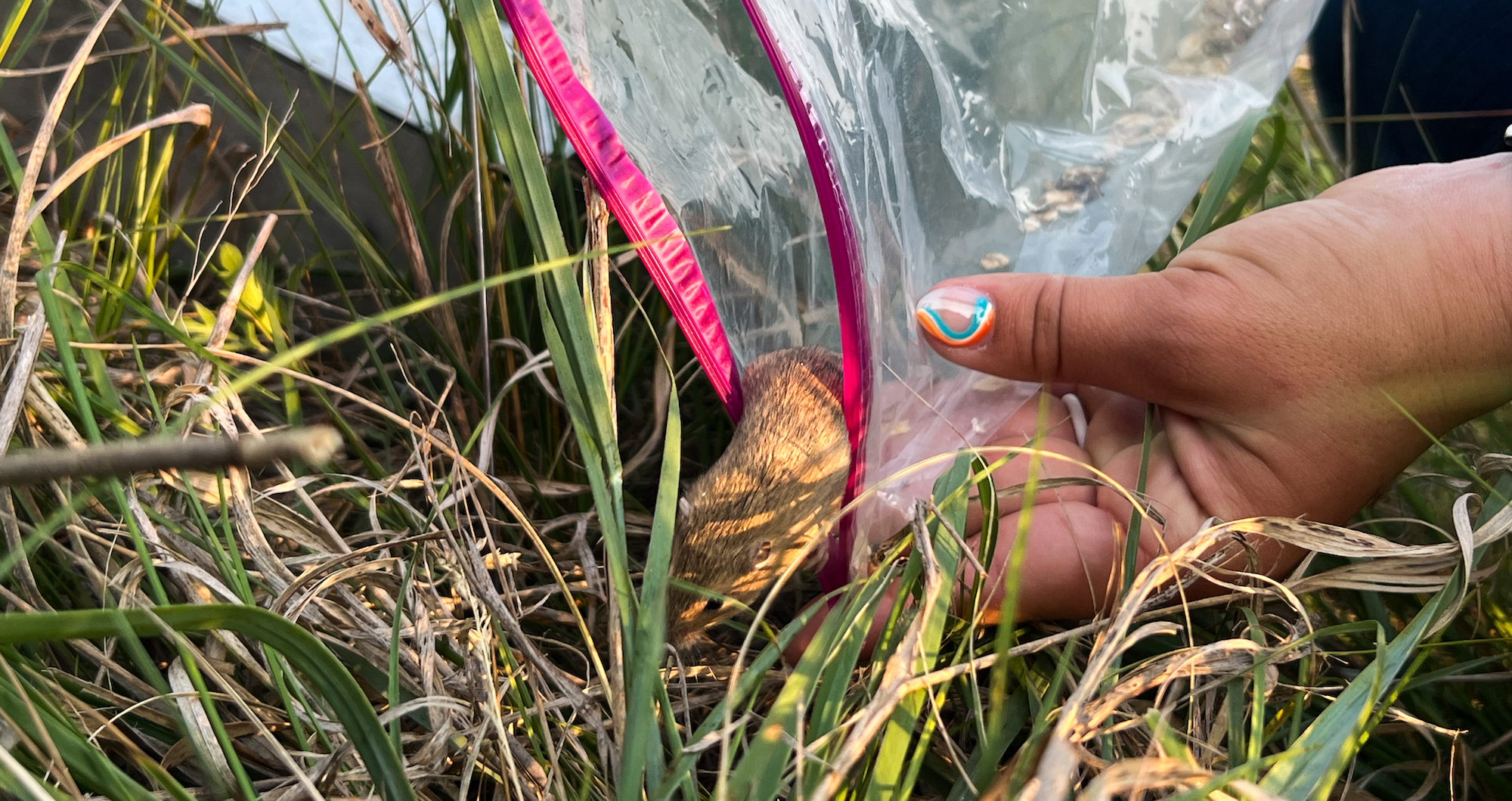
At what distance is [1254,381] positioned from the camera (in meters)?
1.16

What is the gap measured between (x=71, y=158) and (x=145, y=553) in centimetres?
111

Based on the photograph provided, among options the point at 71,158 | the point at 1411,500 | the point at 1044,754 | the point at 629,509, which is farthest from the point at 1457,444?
the point at 71,158

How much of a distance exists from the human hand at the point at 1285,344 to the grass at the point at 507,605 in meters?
0.11

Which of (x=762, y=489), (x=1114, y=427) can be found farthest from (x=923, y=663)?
(x=1114, y=427)

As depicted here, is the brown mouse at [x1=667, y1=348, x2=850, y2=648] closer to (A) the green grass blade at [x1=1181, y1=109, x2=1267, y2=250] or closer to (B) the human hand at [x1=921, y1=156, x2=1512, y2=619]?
(B) the human hand at [x1=921, y1=156, x2=1512, y2=619]

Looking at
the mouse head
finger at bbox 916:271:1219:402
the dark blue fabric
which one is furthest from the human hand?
the dark blue fabric

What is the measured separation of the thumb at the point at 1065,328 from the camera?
1165 mm

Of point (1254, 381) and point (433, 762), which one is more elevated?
point (433, 762)

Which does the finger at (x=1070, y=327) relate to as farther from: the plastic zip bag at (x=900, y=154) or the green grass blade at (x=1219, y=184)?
the green grass blade at (x=1219, y=184)

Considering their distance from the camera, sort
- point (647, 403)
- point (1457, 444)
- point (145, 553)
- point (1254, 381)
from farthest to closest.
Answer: point (647, 403) < point (1457, 444) < point (1254, 381) < point (145, 553)

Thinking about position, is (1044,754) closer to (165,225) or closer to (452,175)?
(165,225)

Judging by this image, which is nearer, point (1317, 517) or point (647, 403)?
point (1317, 517)

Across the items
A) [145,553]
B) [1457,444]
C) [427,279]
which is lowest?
[1457,444]

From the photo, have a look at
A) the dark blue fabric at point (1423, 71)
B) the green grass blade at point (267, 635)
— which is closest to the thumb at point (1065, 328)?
the dark blue fabric at point (1423, 71)
